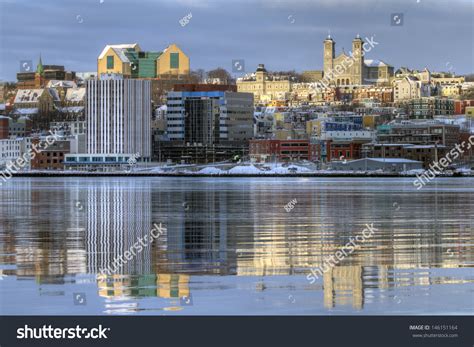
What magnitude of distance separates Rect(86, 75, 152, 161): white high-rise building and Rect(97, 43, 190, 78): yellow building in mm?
34303

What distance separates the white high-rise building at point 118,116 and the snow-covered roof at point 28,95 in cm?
3403

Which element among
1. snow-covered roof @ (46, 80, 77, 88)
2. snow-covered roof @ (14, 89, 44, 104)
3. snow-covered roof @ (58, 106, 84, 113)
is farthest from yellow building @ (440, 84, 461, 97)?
snow-covered roof @ (14, 89, 44, 104)

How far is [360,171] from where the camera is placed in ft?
353

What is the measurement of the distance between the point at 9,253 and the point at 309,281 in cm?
506

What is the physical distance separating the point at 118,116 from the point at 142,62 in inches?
1837

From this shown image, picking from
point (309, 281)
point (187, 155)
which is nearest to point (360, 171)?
point (187, 155)

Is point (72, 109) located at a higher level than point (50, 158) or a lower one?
higher

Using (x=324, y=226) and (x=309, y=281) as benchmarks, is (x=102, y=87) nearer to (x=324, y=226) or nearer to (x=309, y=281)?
(x=324, y=226)

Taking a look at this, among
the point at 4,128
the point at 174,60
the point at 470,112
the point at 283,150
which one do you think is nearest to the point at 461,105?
the point at 470,112

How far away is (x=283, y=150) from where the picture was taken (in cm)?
12288

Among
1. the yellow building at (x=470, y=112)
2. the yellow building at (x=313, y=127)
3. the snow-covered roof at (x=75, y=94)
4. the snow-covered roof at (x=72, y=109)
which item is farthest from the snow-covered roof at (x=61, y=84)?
the yellow building at (x=470, y=112)

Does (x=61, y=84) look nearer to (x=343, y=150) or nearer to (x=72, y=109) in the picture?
(x=72, y=109)

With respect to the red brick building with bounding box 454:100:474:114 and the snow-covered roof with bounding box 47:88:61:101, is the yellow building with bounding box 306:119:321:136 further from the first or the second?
the snow-covered roof with bounding box 47:88:61:101
